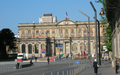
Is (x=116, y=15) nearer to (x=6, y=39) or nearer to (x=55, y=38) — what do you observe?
(x=6, y=39)

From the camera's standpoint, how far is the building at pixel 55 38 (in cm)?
A: 12150

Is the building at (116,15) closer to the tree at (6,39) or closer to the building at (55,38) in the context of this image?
the tree at (6,39)

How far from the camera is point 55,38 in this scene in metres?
124

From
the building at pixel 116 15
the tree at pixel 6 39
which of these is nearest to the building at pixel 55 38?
the tree at pixel 6 39

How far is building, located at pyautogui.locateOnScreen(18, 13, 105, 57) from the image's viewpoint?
12150cm

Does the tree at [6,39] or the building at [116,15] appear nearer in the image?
the building at [116,15]

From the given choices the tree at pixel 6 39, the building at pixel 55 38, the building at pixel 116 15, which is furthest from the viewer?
the building at pixel 55 38

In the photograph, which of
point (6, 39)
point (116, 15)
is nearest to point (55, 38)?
point (6, 39)

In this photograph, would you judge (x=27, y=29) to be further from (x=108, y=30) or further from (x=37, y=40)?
(x=108, y=30)

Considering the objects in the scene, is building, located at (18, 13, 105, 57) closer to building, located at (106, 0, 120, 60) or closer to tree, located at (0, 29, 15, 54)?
tree, located at (0, 29, 15, 54)

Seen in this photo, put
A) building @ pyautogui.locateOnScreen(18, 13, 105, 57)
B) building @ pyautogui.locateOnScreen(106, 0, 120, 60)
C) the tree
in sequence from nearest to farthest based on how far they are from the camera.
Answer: building @ pyautogui.locateOnScreen(106, 0, 120, 60)
the tree
building @ pyautogui.locateOnScreen(18, 13, 105, 57)

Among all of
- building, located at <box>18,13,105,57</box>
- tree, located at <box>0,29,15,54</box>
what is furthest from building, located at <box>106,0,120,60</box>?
building, located at <box>18,13,105,57</box>

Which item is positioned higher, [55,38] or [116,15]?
[116,15]

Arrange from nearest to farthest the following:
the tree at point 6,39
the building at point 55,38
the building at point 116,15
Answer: the building at point 116,15 → the tree at point 6,39 → the building at point 55,38
